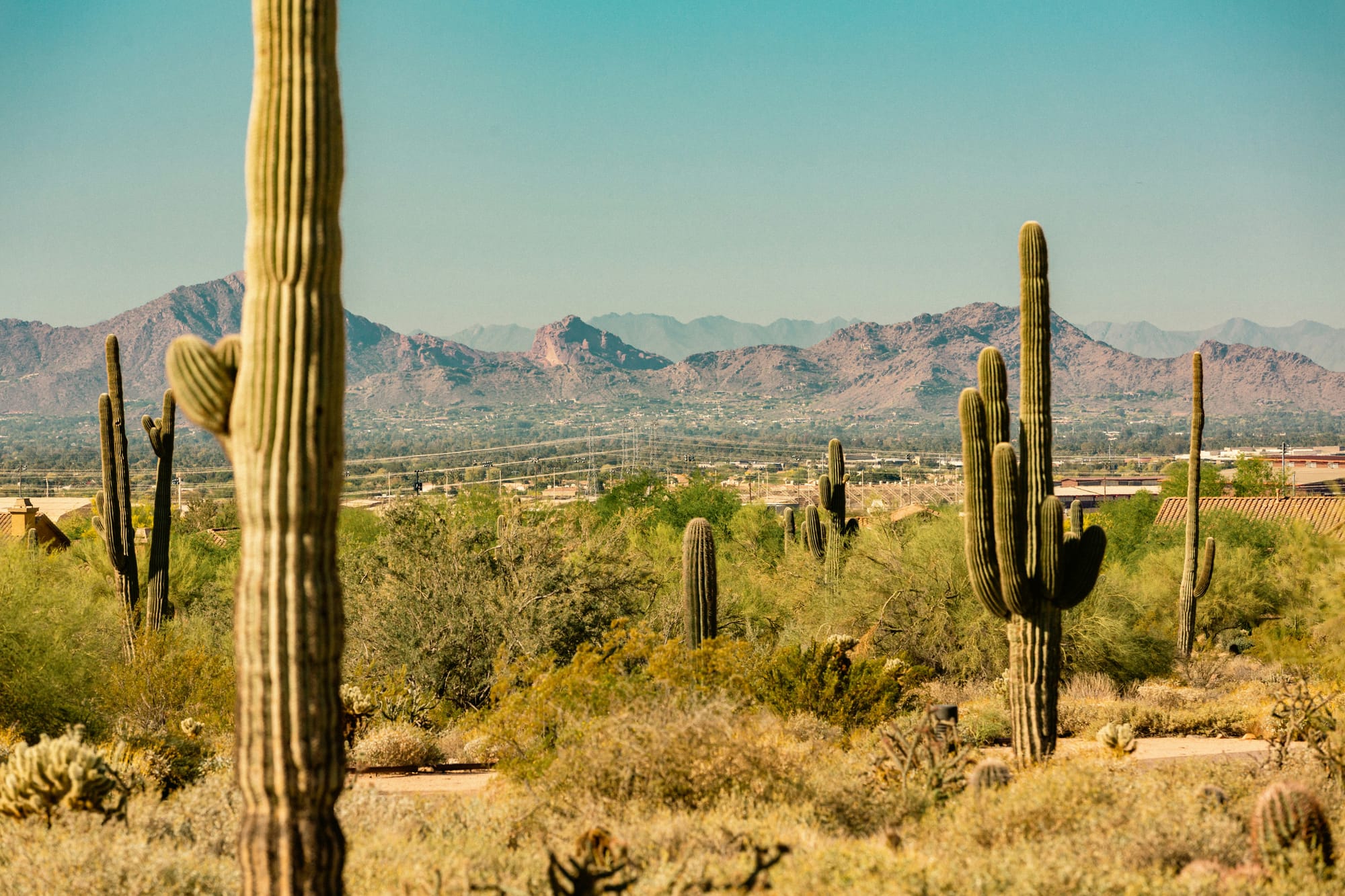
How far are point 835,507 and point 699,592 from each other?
9839 millimetres

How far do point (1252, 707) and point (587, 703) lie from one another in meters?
11.2

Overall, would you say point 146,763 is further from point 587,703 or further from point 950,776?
point 950,776

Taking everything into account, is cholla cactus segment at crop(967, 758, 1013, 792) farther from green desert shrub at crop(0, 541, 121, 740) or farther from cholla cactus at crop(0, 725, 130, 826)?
green desert shrub at crop(0, 541, 121, 740)

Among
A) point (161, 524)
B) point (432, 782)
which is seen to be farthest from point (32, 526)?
point (432, 782)

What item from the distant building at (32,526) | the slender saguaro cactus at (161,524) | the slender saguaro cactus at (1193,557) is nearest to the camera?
the slender saguaro cactus at (161,524)

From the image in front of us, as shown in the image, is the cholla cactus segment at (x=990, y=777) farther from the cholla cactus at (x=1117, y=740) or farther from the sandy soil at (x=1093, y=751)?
the cholla cactus at (x=1117, y=740)

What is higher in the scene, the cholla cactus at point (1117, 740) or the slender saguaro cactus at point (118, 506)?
the slender saguaro cactus at point (118, 506)

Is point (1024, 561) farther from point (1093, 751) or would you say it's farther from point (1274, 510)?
point (1274, 510)

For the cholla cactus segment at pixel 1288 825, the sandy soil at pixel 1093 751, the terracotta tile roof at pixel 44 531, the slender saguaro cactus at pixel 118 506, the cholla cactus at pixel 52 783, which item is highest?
the slender saguaro cactus at pixel 118 506

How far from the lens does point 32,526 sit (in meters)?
31.6

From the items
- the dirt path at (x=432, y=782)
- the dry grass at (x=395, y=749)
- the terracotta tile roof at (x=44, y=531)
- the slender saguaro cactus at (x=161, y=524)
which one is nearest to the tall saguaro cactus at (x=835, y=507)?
the dry grass at (x=395, y=749)

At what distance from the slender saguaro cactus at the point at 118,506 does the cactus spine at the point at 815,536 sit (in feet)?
41.7

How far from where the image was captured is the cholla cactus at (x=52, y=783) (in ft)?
21.9

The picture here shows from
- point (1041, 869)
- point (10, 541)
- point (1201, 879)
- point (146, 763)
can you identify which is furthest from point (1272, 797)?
point (10, 541)
